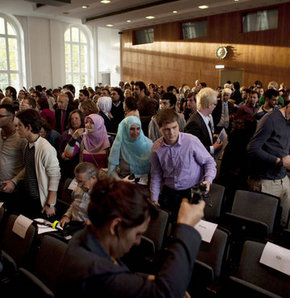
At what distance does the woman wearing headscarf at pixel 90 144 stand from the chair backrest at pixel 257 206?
1.69m

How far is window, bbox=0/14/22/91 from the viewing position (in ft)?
48.2

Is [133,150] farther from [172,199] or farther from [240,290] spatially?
[240,290]

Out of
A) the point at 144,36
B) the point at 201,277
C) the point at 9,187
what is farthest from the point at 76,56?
the point at 201,277

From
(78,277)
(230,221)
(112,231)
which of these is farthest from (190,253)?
(230,221)

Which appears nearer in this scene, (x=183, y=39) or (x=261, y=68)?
(x=261, y=68)

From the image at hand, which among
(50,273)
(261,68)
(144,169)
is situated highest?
(261,68)

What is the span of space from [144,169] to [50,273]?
1405 millimetres

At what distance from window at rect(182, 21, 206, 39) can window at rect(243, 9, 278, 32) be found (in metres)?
2.00

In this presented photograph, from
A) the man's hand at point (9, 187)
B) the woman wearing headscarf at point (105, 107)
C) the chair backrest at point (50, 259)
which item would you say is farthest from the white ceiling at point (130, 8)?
the chair backrest at point (50, 259)

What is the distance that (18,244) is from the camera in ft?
7.92

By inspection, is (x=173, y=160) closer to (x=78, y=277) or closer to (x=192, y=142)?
(x=192, y=142)

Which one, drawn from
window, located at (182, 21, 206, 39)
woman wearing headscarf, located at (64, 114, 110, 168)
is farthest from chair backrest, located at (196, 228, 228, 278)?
window, located at (182, 21, 206, 39)

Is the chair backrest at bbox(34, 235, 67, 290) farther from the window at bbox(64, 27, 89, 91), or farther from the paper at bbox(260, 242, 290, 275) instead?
the window at bbox(64, 27, 89, 91)

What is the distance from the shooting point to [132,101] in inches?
161
